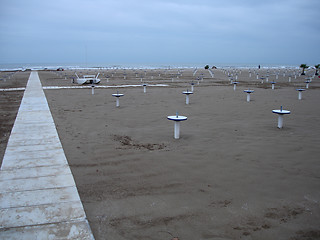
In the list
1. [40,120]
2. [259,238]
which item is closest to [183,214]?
[259,238]

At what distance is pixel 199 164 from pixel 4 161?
11.4ft

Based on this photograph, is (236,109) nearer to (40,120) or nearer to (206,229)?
(40,120)

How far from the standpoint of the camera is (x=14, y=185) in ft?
13.9

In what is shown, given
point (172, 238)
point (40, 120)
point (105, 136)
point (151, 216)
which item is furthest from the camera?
point (40, 120)

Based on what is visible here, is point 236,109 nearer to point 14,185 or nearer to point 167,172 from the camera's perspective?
point 167,172

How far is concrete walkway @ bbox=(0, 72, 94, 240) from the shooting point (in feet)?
Answer: 10.3

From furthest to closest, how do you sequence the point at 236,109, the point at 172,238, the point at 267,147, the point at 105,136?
the point at 236,109, the point at 105,136, the point at 267,147, the point at 172,238

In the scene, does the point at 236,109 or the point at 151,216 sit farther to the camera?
the point at 236,109

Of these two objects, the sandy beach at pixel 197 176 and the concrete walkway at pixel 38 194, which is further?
the sandy beach at pixel 197 176

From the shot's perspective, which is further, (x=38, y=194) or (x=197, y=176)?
(x=197, y=176)

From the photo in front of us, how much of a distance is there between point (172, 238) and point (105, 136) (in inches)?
177

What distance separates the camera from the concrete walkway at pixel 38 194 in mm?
3143

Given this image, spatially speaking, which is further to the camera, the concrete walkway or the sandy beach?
the sandy beach

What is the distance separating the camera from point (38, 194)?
396 centimetres
